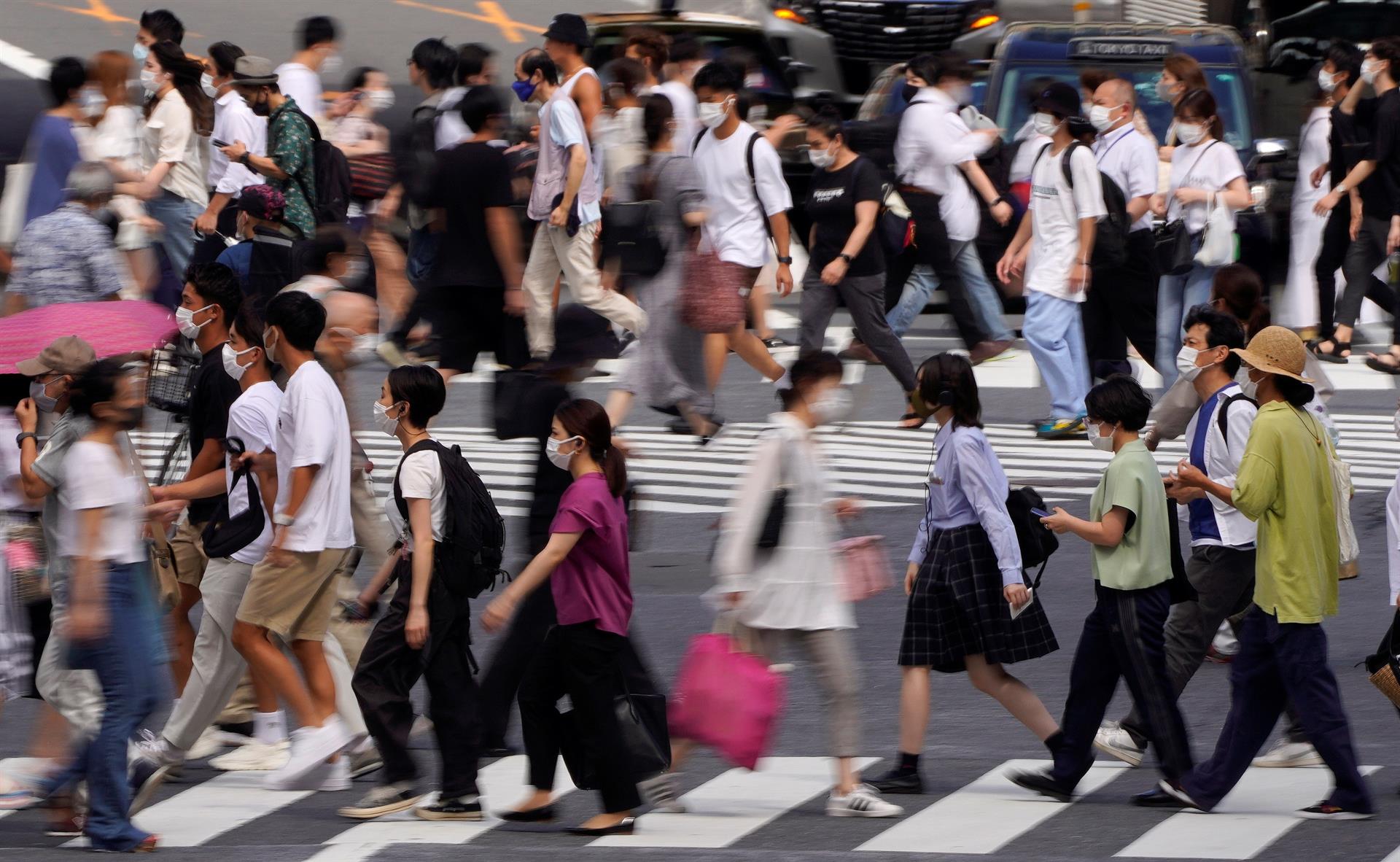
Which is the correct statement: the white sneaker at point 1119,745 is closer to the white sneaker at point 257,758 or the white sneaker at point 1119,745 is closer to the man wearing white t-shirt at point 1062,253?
the white sneaker at point 257,758

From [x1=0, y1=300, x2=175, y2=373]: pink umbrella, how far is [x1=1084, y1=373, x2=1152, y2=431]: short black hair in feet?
11.0

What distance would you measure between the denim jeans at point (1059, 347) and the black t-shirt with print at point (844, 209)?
0.99 metres

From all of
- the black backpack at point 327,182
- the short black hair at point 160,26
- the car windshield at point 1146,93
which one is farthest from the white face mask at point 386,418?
the car windshield at point 1146,93

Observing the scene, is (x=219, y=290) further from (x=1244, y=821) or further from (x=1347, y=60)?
(x=1347, y=60)

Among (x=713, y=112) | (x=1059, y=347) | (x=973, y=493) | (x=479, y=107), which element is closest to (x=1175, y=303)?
(x=1059, y=347)

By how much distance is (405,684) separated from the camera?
7.27 m

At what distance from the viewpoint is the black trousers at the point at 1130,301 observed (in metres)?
13.5

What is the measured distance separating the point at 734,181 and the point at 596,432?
6737 mm

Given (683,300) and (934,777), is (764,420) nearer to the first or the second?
(683,300)

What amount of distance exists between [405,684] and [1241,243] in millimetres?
9256

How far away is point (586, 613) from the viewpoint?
276 inches

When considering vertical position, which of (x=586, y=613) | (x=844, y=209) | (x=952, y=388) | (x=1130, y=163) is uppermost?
(x=1130, y=163)

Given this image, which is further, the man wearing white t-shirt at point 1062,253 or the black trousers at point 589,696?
the man wearing white t-shirt at point 1062,253

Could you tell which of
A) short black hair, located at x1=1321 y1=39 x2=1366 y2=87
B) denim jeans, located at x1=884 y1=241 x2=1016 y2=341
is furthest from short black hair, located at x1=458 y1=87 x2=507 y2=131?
short black hair, located at x1=1321 y1=39 x2=1366 y2=87
